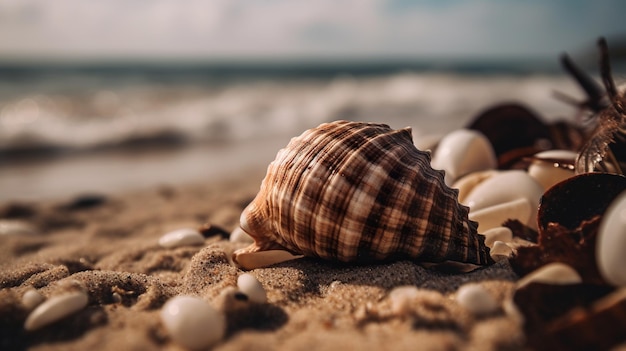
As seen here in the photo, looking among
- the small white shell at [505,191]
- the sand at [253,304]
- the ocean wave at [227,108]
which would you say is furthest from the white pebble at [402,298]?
the ocean wave at [227,108]

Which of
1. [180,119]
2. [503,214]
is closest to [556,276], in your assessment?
[503,214]

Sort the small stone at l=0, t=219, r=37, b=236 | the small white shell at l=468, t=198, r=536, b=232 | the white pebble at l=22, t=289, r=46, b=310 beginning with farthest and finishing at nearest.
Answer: the small stone at l=0, t=219, r=37, b=236
the small white shell at l=468, t=198, r=536, b=232
the white pebble at l=22, t=289, r=46, b=310

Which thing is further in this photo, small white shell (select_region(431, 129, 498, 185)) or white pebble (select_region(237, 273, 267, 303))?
small white shell (select_region(431, 129, 498, 185))

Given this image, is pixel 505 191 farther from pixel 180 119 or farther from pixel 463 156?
pixel 180 119

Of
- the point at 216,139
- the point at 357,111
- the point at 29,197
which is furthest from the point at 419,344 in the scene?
the point at 357,111

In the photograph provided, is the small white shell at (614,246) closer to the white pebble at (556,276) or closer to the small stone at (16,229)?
the white pebble at (556,276)

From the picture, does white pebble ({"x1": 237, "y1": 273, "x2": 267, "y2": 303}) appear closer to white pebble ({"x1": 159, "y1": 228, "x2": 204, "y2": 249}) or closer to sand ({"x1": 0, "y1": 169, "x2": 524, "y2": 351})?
sand ({"x1": 0, "y1": 169, "x2": 524, "y2": 351})

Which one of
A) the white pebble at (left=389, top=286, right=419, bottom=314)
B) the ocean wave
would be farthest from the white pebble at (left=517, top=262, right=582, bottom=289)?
the ocean wave
